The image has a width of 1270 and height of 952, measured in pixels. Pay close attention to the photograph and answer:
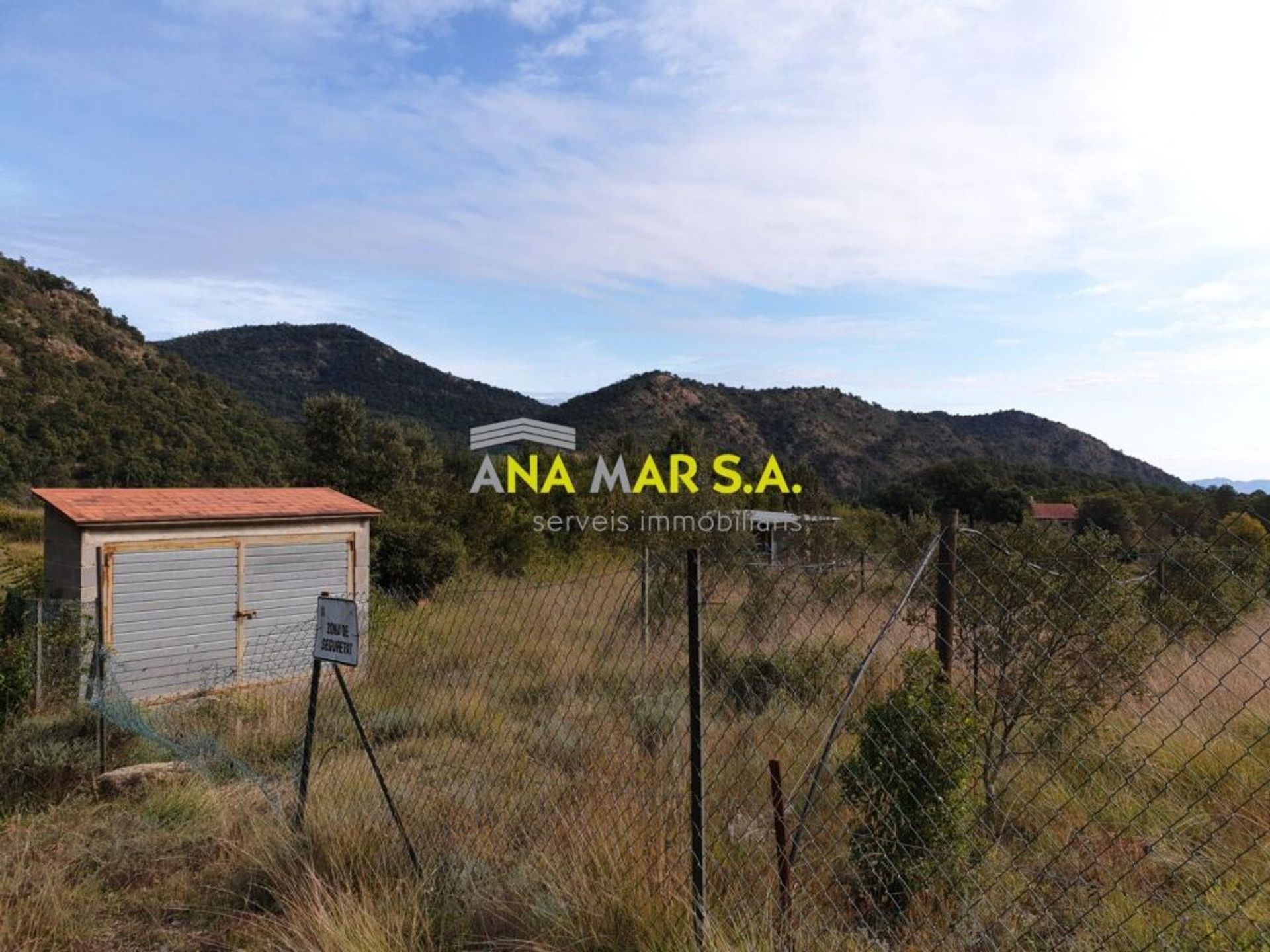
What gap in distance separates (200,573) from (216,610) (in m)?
0.40

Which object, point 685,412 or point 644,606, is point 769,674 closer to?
point 644,606


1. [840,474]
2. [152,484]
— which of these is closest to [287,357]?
[152,484]

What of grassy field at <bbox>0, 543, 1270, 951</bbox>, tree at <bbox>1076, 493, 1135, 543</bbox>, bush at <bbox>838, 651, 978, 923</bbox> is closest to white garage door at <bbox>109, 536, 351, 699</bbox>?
grassy field at <bbox>0, 543, 1270, 951</bbox>

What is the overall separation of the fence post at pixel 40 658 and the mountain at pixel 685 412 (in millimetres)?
32914

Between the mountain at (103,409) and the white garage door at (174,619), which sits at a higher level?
the mountain at (103,409)

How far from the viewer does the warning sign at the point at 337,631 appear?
3562mm

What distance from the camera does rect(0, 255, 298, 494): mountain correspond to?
25.1 meters

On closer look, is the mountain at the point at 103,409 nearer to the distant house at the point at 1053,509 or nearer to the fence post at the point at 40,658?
the fence post at the point at 40,658

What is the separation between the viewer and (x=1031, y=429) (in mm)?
51969

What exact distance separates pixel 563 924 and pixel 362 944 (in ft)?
2.11

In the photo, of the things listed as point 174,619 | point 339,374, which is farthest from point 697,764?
point 339,374

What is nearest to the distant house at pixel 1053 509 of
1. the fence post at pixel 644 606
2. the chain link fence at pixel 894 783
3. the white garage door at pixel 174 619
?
the fence post at pixel 644 606

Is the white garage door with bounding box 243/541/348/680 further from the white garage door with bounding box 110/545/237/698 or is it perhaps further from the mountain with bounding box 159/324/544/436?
the mountain with bounding box 159/324/544/436

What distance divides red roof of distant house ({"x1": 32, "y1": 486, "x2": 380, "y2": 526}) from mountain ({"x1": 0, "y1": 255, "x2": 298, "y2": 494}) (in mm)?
11361
